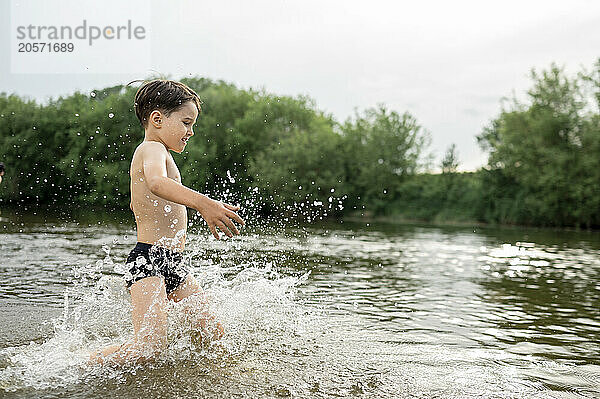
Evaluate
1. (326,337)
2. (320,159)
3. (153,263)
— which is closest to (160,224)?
(153,263)

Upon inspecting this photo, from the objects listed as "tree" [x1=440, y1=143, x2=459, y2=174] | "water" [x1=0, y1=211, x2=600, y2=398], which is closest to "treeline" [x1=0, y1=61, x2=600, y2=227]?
"tree" [x1=440, y1=143, x2=459, y2=174]

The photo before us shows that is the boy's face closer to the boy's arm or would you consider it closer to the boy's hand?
the boy's arm

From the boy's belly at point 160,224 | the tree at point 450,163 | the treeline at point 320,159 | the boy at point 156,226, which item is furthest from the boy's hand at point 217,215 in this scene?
the tree at point 450,163

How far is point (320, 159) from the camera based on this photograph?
146ft

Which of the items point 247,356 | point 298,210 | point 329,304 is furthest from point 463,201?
point 247,356

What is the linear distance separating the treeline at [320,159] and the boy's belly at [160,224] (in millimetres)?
25483

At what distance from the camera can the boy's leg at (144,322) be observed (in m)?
3.66

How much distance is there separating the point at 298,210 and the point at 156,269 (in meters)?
35.9

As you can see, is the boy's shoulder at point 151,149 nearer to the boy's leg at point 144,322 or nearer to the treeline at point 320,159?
the boy's leg at point 144,322

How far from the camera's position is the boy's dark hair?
3.91m

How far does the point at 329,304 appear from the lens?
21.3 feet

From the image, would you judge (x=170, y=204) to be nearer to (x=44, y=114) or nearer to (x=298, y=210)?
(x=298, y=210)

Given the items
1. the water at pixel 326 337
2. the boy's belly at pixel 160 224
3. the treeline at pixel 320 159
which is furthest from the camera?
the treeline at pixel 320 159

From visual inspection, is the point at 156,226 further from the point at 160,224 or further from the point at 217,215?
the point at 217,215
